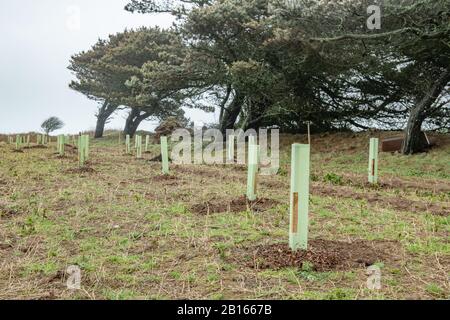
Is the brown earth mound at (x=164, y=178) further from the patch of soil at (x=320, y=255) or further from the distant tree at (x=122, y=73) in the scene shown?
the distant tree at (x=122, y=73)

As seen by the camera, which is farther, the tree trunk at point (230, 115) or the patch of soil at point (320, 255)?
the tree trunk at point (230, 115)

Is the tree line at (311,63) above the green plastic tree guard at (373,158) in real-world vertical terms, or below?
above

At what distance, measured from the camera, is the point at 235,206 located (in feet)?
22.0

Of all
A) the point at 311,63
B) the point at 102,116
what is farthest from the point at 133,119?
the point at 311,63

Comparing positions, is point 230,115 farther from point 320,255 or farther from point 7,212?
point 320,255

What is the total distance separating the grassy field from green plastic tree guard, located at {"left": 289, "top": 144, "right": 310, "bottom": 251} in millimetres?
271

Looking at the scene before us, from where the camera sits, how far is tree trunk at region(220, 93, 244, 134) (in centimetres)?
2425

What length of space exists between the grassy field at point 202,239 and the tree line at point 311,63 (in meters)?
5.98

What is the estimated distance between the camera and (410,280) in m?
3.72

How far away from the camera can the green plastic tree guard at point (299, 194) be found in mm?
4109

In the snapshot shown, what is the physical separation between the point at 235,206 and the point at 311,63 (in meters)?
12.9

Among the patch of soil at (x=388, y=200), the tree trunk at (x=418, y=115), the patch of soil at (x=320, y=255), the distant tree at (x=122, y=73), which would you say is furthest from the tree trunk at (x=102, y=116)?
the patch of soil at (x=320, y=255)

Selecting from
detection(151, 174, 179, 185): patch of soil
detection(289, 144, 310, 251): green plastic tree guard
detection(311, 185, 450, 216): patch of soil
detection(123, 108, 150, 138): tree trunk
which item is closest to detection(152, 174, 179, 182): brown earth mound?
detection(151, 174, 179, 185): patch of soil

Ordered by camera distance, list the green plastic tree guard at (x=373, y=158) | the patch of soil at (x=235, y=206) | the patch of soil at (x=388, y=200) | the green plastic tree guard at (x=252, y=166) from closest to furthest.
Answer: the patch of soil at (x=235, y=206)
the green plastic tree guard at (x=252, y=166)
the patch of soil at (x=388, y=200)
the green plastic tree guard at (x=373, y=158)
